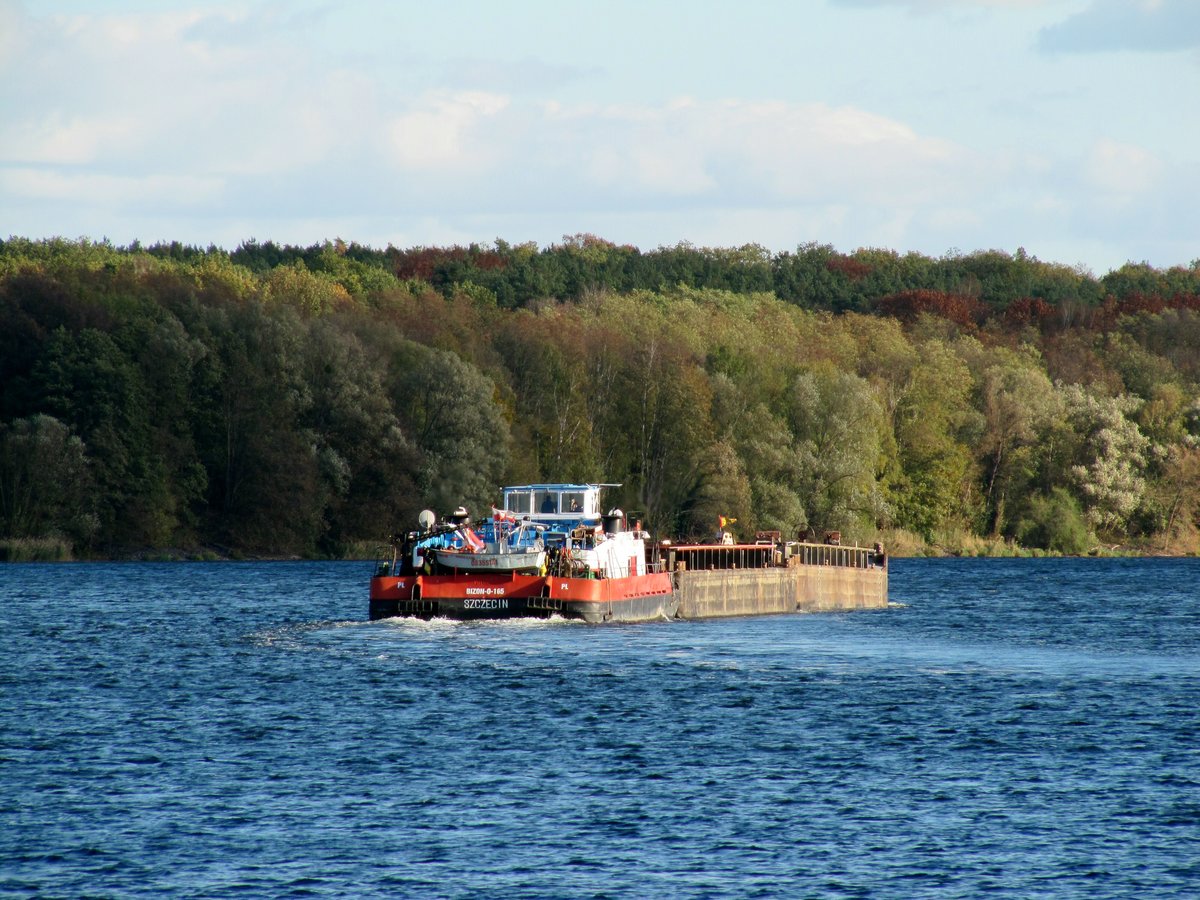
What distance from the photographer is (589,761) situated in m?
39.8

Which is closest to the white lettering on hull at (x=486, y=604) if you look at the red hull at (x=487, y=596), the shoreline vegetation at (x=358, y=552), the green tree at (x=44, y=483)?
the red hull at (x=487, y=596)

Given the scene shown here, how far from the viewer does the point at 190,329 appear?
129m

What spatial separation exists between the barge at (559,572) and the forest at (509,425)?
141 feet

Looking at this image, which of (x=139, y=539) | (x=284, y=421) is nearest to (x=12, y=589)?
(x=139, y=539)

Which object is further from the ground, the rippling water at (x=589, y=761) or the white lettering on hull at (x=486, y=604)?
the white lettering on hull at (x=486, y=604)

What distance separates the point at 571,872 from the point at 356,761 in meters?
11.1

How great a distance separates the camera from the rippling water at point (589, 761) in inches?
1172

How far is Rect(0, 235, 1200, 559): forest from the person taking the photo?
120 meters

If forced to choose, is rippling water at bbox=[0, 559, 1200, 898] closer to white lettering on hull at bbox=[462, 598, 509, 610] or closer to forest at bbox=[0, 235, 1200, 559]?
white lettering on hull at bbox=[462, 598, 509, 610]

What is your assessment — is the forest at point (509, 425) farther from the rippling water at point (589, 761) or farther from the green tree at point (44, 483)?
the rippling water at point (589, 761)

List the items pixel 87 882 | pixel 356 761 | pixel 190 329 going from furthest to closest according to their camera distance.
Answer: pixel 190 329 → pixel 356 761 → pixel 87 882

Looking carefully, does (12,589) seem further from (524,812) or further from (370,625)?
(524,812)

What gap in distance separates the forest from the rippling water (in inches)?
1981

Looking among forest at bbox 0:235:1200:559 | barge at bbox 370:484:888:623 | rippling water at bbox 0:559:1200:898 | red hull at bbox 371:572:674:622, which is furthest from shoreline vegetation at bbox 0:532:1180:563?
rippling water at bbox 0:559:1200:898
